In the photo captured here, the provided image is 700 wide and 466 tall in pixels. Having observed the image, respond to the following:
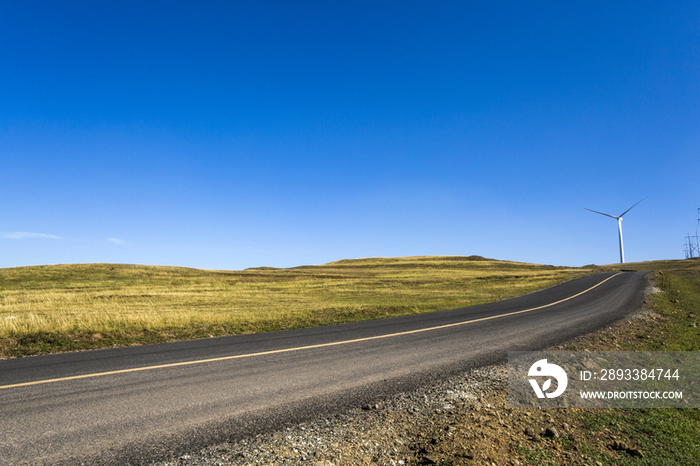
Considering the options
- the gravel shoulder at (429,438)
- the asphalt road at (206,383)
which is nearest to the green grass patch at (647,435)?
the gravel shoulder at (429,438)

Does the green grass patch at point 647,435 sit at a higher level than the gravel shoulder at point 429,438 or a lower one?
lower

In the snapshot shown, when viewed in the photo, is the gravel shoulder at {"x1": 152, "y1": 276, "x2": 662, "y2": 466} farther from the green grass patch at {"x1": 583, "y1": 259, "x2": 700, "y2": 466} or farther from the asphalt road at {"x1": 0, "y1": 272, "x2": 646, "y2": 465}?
the asphalt road at {"x1": 0, "y1": 272, "x2": 646, "y2": 465}

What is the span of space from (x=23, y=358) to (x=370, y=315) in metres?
13.2

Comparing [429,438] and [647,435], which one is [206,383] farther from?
[647,435]

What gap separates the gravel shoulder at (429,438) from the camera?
4.27 metres

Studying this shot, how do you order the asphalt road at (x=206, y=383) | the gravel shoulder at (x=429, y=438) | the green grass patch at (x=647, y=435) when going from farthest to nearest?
the asphalt road at (x=206, y=383)
the green grass patch at (x=647, y=435)
the gravel shoulder at (x=429, y=438)

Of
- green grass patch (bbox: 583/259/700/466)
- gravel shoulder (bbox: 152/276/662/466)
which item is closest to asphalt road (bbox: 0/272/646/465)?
gravel shoulder (bbox: 152/276/662/466)

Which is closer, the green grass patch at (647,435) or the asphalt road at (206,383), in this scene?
the green grass patch at (647,435)

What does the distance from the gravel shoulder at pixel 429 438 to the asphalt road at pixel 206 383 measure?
0.47m

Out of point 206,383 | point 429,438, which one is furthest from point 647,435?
point 206,383

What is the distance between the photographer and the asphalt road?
4.77 meters

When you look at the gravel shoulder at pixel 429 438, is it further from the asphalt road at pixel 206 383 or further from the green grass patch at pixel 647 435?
the asphalt road at pixel 206 383

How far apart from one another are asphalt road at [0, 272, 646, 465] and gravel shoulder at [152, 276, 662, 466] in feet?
1.55

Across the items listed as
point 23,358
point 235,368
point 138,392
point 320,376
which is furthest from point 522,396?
point 23,358
